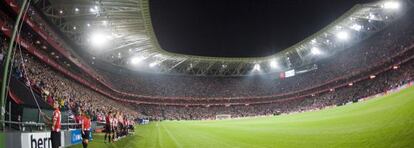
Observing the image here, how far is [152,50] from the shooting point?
7200cm

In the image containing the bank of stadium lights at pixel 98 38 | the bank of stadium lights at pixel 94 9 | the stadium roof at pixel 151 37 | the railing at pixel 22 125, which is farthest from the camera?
the bank of stadium lights at pixel 98 38

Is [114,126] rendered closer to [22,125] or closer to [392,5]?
[22,125]

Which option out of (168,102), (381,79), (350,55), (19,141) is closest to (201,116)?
(168,102)

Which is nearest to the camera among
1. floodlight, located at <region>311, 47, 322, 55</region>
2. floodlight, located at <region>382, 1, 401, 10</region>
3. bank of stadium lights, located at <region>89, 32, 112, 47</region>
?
floodlight, located at <region>382, 1, 401, 10</region>

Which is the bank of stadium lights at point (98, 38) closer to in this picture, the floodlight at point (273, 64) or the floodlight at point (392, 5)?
the floodlight at point (392, 5)

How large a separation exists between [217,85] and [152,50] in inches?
1222

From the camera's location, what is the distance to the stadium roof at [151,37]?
4828cm

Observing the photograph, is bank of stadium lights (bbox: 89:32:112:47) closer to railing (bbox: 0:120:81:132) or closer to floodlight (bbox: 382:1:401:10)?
railing (bbox: 0:120:81:132)

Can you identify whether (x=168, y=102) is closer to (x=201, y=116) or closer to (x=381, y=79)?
(x=201, y=116)

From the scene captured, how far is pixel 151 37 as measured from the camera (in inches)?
2443

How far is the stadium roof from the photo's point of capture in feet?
158

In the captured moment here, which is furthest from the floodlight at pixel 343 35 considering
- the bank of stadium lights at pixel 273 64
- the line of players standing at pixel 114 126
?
the line of players standing at pixel 114 126

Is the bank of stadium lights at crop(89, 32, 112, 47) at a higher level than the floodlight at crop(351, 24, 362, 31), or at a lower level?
lower

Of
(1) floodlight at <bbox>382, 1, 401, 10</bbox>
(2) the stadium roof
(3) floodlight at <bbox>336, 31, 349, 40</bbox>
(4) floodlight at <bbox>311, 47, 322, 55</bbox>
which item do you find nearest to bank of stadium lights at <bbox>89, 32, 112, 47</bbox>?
(2) the stadium roof
